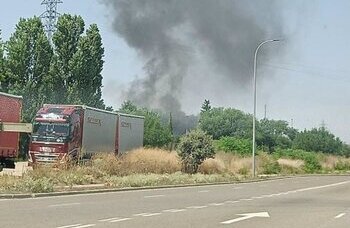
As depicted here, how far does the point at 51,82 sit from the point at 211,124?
3230 inches

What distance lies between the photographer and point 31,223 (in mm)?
14539

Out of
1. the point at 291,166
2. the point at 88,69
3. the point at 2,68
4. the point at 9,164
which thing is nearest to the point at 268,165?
the point at 291,166

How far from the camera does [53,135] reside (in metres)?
39.0

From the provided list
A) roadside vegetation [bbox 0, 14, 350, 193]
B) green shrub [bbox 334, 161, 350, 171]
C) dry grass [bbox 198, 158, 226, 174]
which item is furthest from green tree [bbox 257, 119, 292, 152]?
dry grass [bbox 198, 158, 226, 174]

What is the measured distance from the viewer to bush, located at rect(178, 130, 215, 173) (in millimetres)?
46562

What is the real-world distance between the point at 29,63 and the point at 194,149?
23.1 m

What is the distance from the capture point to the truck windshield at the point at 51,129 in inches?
1531

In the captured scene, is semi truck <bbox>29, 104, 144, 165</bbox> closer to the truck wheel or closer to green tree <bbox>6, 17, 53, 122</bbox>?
the truck wheel

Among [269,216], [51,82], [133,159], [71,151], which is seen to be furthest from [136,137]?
[269,216]

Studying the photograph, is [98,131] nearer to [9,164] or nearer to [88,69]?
[9,164]

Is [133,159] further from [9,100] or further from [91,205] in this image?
[91,205]

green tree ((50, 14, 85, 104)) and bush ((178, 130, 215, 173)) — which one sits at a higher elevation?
green tree ((50, 14, 85, 104))

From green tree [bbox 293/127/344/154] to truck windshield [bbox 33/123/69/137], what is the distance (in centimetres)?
9253

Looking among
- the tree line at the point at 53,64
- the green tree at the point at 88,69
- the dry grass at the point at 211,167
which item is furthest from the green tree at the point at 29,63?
the dry grass at the point at 211,167
